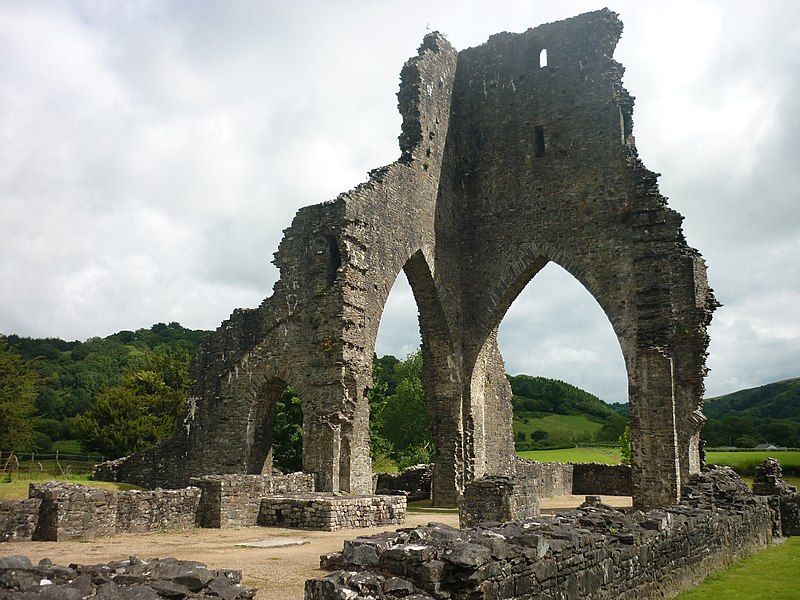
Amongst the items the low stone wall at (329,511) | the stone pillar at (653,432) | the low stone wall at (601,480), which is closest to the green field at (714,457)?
the low stone wall at (601,480)

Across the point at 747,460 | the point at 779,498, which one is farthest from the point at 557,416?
the point at 779,498

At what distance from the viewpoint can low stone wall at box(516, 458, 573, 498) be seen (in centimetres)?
2395

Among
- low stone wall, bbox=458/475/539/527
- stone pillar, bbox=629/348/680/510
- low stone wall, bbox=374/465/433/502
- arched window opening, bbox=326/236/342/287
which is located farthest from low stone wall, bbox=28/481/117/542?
low stone wall, bbox=374/465/433/502

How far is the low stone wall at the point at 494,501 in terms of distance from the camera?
13227mm

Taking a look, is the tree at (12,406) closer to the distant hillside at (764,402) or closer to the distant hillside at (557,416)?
the distant hillside at (557,416)

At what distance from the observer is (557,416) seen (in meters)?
67.7

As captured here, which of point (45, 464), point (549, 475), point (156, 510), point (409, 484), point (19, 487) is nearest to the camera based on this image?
point (156, 510)

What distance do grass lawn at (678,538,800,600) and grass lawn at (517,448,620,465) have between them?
2526 centimetres

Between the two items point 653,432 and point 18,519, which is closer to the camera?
point 18,519

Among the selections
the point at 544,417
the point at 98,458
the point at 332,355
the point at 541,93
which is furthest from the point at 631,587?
the point at 544,417

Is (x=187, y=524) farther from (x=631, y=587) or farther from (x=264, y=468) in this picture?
(x=631, y=587)

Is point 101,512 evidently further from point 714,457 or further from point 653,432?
point 714,457

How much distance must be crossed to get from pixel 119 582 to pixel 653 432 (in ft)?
50.9

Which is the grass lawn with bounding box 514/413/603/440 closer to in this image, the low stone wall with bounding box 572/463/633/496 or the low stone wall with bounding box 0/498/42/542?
the low stone wall with bounding box 572/463/633/496
